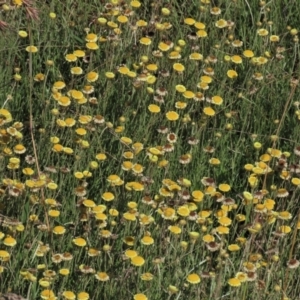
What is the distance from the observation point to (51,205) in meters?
3.84

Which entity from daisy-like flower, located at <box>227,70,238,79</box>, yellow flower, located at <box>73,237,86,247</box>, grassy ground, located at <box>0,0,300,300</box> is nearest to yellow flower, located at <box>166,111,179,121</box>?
grassy ground, located at <box>0,0,300,300</box>

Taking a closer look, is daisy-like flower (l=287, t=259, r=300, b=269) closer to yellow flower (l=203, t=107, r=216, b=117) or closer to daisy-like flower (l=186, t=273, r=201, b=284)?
daisy-like flower (l=186, t=273, r=201, b=284)

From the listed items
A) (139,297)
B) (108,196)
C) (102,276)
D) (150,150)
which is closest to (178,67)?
(150,150)

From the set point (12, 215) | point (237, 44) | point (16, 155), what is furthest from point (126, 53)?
point (12, 215)

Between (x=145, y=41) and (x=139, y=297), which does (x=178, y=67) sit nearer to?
(x=145, y=41)

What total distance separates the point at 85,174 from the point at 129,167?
17 centimetres

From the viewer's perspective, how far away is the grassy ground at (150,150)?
147 inches

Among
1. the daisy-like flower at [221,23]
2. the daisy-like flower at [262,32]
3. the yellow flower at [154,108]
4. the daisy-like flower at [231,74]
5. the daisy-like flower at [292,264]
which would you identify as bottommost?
the daisy-like flower at [292,264]

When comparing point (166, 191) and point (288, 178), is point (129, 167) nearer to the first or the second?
point (166, 191)

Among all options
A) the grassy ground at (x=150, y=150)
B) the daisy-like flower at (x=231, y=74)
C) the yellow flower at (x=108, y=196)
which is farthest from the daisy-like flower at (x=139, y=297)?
the daisy-like flower at (x=231, y=74)

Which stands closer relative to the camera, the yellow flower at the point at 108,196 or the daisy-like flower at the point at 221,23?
the yellow flower at the point at 108,196

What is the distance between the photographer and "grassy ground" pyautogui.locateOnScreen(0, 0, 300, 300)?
12.3 feet

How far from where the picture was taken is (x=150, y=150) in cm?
408

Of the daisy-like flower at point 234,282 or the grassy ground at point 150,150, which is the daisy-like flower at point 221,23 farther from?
the daisy-like flower at point 234,282
